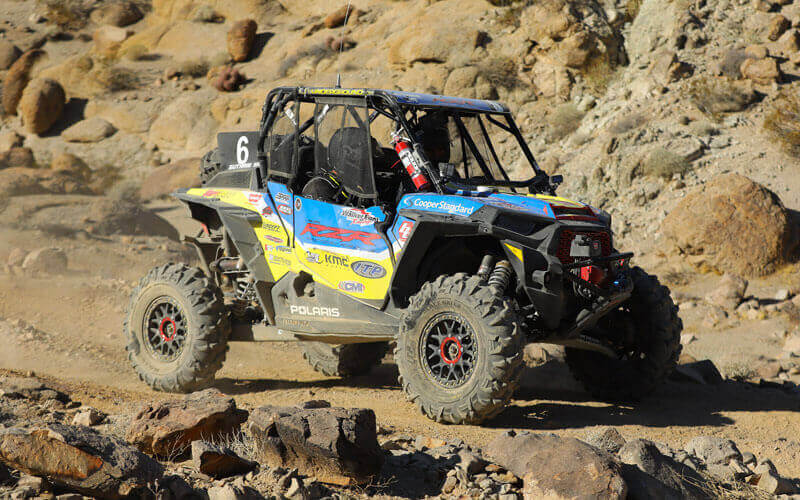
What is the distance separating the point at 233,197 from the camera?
27.5 feet

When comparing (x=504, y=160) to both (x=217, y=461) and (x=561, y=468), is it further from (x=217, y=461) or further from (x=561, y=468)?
(x=217, y=461)

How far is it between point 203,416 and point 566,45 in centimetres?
1862

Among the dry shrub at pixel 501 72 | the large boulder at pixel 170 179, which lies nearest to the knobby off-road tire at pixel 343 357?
the dry shrub at pixel 501 72

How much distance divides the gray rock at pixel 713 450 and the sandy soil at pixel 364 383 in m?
0.62

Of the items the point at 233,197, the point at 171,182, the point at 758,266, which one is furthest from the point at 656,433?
the point at 171,182

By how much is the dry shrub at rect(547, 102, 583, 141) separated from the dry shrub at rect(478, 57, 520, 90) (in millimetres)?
2068

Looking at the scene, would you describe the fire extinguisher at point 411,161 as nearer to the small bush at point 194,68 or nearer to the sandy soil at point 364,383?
the sandy soil at point 364,383

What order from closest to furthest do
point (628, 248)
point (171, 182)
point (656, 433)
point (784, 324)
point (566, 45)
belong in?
point (656, 433) → point (784, 324) → point (628, 248) → point (566, 45) → point (171, 182)

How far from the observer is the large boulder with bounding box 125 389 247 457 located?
504cm

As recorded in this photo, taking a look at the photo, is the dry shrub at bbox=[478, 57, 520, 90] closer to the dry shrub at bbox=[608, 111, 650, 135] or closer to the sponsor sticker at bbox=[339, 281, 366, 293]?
the dry shrub at bbox=[608, 111, 650, 135]

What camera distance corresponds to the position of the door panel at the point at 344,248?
7.19 meters

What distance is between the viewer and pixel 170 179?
24.3m

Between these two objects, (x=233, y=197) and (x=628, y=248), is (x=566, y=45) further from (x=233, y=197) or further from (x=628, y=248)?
(x=233, y=197)

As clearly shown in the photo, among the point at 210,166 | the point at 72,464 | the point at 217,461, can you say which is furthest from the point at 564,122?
the point at 72,464
